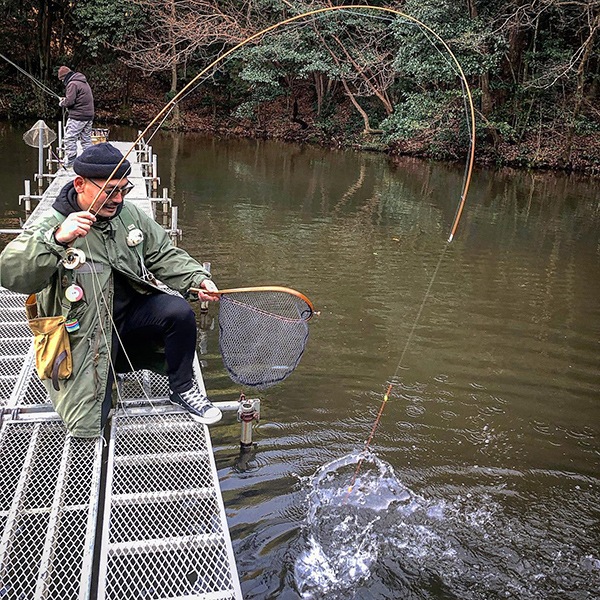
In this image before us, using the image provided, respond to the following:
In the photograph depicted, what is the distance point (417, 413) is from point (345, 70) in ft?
67.9

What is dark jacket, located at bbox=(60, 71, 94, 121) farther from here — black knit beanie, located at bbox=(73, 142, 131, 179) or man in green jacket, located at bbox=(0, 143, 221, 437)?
black knit beanie, located at bbox=(73, 142, 131, 179)

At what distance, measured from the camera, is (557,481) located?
15.3 feet

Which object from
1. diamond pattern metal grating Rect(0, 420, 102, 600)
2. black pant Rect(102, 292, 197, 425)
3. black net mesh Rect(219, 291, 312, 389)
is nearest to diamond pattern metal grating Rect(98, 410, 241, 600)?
diamond pattern metal grating Rect(0, 420, 102, 600)

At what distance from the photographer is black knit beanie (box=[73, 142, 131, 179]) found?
A: 3.29 meters

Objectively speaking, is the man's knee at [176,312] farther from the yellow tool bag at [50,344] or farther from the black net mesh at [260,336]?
the yellow tool bag at [50,344]

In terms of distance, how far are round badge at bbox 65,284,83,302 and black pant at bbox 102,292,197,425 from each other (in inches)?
14.2

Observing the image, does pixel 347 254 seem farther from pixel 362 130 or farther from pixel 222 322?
pixel 362 130

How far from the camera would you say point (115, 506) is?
11.1ft

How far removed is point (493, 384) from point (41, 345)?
4.33 meters

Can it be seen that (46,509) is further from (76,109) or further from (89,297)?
(76,109)

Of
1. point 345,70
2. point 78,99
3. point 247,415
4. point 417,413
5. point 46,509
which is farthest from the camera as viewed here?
point 345,70

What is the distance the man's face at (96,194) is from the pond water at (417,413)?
213 cm

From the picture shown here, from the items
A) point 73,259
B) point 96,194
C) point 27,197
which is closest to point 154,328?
point 73,259

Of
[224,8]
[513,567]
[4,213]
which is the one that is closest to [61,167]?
[4,213]
